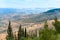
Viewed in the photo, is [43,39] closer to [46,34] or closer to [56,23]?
[46,34]

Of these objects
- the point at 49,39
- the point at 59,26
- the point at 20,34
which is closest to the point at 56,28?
the point at 59,26

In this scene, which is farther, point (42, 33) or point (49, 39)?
point (42, 33)

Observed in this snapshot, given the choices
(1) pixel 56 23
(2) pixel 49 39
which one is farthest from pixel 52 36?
(1) pixel 56 23

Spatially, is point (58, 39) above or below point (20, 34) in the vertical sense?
above

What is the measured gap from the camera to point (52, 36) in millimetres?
12250

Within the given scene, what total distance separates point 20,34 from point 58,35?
2227 inches

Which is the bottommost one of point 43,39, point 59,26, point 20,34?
point 20,34

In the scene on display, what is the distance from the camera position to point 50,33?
12.6 meters

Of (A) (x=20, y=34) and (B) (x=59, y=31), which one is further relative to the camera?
(A) (x=20, y=34)

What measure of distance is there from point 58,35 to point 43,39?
109 centimetres

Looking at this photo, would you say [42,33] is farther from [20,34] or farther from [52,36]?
[20,34]

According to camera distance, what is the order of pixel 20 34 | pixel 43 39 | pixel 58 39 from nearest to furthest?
1. pixel 58 39
2. pixel 43 39
3. pixel 20 34

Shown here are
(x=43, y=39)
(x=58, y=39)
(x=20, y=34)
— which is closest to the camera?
(x=58, y=39)

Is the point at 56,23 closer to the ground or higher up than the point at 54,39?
higher up
